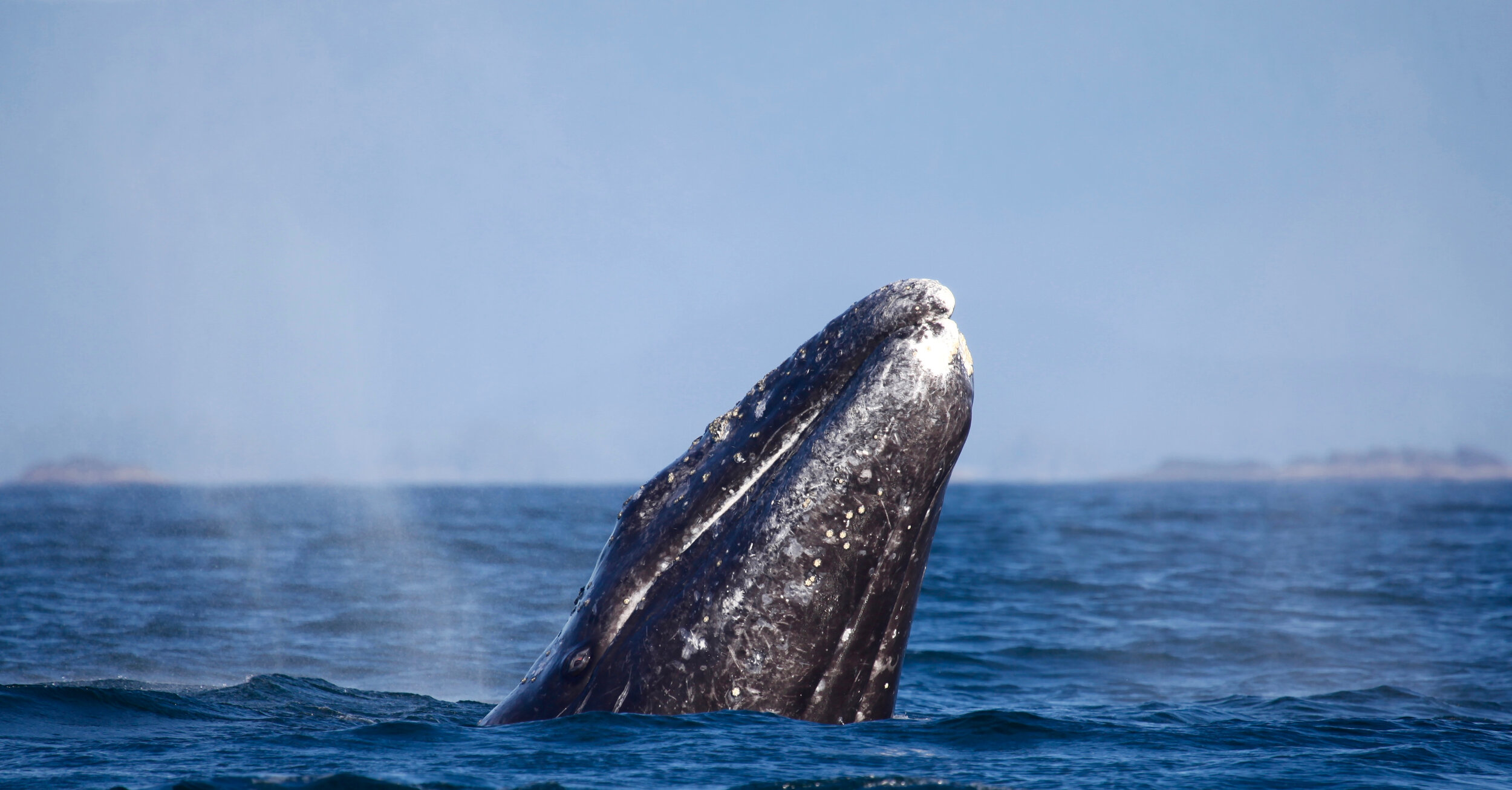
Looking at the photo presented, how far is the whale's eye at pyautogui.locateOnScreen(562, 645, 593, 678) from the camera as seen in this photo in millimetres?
6516

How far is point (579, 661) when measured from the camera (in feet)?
21.4

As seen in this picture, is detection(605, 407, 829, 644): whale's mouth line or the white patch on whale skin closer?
the white patch on whale skin

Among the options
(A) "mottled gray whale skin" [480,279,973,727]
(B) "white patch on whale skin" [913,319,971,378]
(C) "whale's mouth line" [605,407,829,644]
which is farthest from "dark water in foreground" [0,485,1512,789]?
(B) "white patch on whale skin" [913,319,971,378]

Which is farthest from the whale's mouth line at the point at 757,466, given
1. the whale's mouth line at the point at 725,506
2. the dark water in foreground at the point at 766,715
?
the dark water in foreground at the point at 766,715

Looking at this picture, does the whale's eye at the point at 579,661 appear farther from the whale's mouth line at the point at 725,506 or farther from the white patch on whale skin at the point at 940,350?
the white patch on whale skin at the point at 940,350

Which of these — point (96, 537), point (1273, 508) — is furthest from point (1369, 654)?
point (1273, 508)

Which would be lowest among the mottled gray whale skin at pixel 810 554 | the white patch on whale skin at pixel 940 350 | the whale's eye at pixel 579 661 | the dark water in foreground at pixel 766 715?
the dark water in foreground at pixel 766 715

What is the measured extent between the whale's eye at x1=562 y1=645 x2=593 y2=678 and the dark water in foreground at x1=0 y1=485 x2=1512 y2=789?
0.98 feet

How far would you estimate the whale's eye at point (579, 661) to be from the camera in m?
6.52

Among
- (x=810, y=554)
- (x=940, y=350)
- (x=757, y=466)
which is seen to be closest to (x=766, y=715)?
(x=810, y=554)

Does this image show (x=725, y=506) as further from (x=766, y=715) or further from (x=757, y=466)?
(x=766, y=715)

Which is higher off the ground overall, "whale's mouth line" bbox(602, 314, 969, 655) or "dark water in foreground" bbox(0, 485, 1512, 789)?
"whale's mouth line" bbox(602, 314, 969, 655)

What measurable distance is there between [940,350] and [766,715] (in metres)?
2.07

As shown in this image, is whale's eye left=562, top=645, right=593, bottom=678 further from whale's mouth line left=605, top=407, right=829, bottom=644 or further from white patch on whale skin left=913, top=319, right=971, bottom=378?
white patch on whale skin left=913, top=319, right=971, bottom=378
